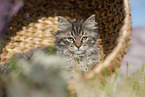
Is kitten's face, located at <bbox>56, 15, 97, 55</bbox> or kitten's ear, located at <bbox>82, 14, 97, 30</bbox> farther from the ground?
kitten's ear, located at <bbox>82, 14, 97, 30</bbox>

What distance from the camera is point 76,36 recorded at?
2.57 ft

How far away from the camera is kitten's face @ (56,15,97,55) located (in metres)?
0.78

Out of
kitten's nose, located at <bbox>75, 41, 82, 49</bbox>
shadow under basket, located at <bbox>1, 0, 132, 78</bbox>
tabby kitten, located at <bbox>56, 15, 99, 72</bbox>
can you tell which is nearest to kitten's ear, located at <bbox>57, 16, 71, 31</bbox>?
tabby kitten, located at <bbox>56, 15, 99, 72</bbox>

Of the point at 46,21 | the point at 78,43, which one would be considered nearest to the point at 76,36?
the point at 78,43

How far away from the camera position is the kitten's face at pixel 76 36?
78cm

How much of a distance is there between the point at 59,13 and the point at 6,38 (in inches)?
18.9

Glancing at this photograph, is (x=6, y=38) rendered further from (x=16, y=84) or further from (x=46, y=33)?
(x=16, y=84)

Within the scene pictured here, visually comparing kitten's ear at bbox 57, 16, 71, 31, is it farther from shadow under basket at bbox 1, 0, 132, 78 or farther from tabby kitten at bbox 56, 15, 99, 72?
shadow under basket at bbox 1, 0, 132, 78

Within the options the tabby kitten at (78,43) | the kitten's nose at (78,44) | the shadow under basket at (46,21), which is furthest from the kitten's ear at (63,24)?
the shadow under basket at (46,21)

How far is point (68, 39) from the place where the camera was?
80 centimetres

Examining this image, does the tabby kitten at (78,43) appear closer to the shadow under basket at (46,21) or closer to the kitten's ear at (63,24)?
the kitten's ear at (63,24)

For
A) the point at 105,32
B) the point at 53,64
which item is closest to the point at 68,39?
the point at 105,32

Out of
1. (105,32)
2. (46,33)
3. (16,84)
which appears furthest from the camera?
(46,33)

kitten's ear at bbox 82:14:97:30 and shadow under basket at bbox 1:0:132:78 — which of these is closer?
kitten's ear at bbox 82:14:97:30
